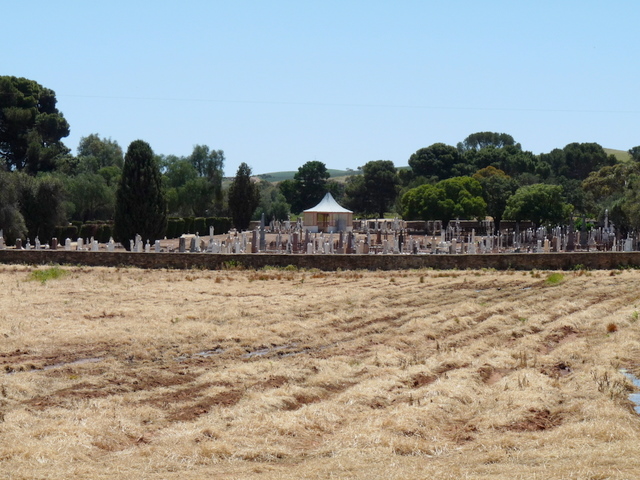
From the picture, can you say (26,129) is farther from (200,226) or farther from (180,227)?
(180,227)

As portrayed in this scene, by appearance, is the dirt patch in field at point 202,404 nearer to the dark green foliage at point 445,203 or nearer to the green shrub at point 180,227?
the green shrub at point 180,227

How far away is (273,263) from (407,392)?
2381cm

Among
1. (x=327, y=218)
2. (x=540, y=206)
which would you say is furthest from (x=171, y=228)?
(x=540, y=206)

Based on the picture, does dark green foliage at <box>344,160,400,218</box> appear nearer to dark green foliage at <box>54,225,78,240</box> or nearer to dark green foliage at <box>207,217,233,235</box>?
dark green foliage at <box>207,217,233,235</box>

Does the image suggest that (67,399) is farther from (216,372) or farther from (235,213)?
(235,213)

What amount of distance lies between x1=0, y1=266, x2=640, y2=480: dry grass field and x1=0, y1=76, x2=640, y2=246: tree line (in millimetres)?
25577

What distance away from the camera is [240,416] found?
38.4ft

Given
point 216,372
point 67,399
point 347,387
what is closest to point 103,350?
point 216,372

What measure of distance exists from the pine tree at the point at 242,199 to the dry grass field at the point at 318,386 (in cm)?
5153

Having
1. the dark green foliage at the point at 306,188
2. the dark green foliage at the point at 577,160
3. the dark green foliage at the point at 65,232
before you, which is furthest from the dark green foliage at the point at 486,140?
the dark green foliage at the point at 65,232

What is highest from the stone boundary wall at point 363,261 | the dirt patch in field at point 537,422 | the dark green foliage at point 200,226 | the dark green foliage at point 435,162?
the dark green foliage at point 435,162

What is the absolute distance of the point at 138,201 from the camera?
166ft

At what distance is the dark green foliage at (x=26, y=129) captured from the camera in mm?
80250

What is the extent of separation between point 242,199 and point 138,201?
27.7 metres
